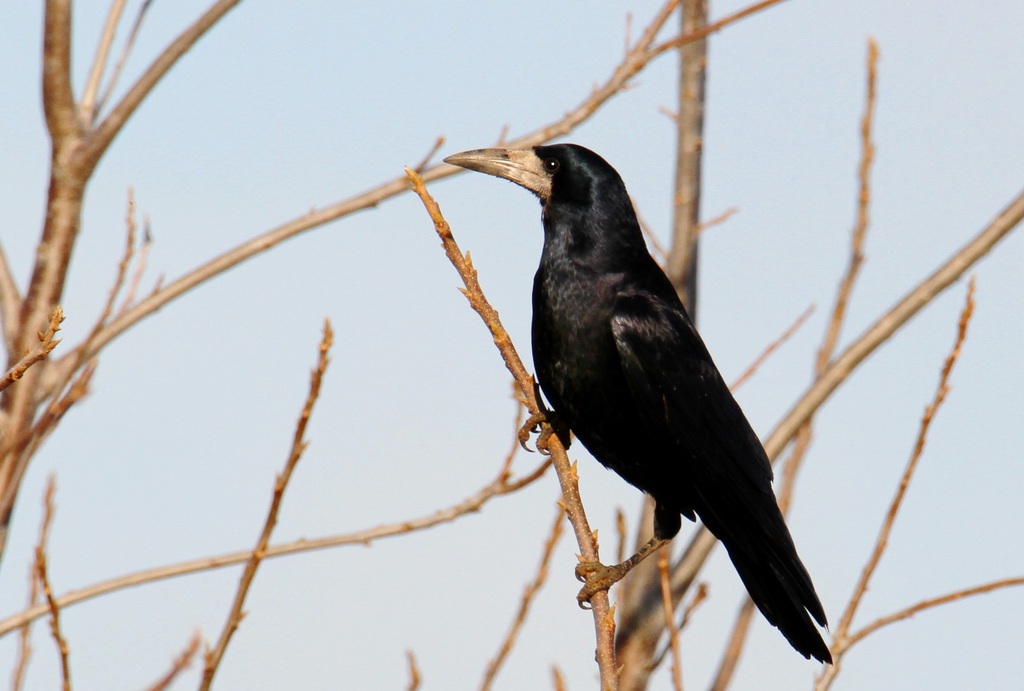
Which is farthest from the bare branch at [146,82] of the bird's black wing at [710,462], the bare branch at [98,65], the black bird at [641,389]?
the bird's black wing at [710,462]

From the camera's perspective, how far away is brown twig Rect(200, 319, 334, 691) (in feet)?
9.43

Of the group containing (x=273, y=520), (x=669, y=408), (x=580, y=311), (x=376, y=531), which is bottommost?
(x=273, y=520)

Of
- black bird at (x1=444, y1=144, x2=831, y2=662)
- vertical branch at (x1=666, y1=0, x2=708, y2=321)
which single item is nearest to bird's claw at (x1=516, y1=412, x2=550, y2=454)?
black bird at (x1=444, y1=144, x2=831, y2=662)

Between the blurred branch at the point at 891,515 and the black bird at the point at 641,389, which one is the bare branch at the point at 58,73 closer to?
the black bird at the point at 641,389

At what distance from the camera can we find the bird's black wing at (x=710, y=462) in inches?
179

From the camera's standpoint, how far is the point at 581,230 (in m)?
4.88

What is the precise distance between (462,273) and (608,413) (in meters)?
1.24

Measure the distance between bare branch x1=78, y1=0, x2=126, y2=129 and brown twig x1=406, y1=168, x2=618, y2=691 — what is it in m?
1.63

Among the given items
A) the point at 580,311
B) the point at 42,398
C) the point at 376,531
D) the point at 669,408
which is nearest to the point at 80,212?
the point at 42,398

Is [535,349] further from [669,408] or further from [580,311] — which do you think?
[669,408]

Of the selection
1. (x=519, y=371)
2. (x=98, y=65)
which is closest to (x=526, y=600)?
(x=519, y=371)

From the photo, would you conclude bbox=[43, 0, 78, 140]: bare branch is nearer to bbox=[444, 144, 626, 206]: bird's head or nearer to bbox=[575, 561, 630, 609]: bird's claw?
bbox=[444, 144, 626, 206]: bird's head

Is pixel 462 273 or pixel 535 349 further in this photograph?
pixel 535 349

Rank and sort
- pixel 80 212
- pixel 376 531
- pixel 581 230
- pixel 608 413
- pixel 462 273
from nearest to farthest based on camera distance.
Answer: pixel 462 273 → pixel 376 531 → pixel 80 212 → pixel 608 413 → pixel 581 230
